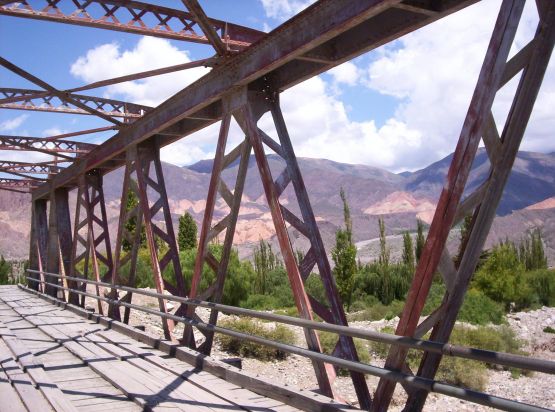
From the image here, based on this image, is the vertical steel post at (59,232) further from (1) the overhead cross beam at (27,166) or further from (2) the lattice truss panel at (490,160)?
(2) the lattice truss panel at (490,160)

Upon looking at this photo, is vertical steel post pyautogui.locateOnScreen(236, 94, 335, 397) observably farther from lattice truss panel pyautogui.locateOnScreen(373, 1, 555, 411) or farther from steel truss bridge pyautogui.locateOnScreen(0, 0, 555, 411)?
lattice truss panel pyautogui.locateOnScreen(373, 1, 555, 411)

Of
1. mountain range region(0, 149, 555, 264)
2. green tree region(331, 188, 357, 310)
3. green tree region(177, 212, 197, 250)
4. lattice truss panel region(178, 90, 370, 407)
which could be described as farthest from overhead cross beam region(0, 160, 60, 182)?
mountain range region(0, 149, 555, 264)

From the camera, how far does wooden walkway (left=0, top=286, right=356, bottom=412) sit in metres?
4.90

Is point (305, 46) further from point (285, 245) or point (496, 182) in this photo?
point (496, 182)

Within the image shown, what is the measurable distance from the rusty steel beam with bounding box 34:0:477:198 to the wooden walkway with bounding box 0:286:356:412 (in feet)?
9.75

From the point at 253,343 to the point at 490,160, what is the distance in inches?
460

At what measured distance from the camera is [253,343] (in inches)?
571

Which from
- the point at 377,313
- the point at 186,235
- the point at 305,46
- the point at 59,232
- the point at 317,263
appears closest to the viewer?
the point at 305,46

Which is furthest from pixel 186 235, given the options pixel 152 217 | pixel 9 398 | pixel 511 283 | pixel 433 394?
pixel 9 398

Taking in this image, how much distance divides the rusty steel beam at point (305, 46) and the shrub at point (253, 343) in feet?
24.7

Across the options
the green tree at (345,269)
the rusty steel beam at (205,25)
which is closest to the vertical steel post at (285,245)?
the rusty steel beam at (205,25)

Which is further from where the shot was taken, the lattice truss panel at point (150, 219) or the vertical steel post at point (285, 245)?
the lattice truss panel at point (150, 219)

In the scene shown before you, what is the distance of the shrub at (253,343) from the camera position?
13938 millimetres

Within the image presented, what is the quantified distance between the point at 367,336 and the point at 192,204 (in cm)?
16442
